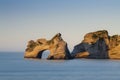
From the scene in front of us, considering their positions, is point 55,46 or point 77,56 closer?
point 55,46

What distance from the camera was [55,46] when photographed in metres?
141

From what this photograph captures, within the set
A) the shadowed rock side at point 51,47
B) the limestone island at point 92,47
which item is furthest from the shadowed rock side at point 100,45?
the shadowed rock side at point 51,47

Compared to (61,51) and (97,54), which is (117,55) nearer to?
(97,54)

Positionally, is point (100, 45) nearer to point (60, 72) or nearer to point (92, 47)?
point (92, 47)

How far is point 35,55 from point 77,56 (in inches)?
689

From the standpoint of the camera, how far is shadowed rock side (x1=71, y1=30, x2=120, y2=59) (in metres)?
152

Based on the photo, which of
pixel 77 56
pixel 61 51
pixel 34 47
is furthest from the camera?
pixel 77 56

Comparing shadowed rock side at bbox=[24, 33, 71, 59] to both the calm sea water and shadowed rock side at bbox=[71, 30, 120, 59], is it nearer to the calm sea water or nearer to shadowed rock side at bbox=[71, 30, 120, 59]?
the calm sea water

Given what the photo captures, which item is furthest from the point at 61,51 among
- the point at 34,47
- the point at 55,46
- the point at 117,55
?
the point at 117,55

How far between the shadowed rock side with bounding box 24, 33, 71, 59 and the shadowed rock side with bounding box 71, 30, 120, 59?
898cm

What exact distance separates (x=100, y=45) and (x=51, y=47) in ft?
67.8

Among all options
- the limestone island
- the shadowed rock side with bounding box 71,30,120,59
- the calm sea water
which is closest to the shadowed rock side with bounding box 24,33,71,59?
the limestone island

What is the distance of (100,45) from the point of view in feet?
508

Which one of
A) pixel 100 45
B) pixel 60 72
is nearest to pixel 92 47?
pixel 100 45
